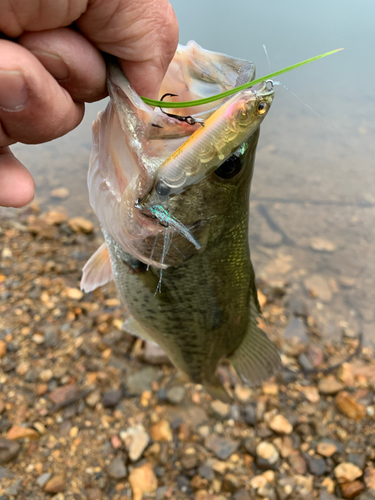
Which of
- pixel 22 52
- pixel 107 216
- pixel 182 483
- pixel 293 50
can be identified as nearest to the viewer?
pixel 22 52

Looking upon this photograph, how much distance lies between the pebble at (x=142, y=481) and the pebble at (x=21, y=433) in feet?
2.27

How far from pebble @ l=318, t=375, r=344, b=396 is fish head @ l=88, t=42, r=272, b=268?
2111 millimetres

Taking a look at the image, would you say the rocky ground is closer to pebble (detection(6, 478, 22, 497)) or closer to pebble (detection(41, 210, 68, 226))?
pebble (detection(6, 478, 22, 497))

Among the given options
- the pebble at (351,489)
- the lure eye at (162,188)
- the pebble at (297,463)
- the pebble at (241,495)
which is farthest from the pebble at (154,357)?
the lure eye at (162,188)

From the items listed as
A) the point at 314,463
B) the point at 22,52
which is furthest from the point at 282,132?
the point at 22,52

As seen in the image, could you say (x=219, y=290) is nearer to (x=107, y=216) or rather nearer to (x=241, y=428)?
(x=107, y=216)

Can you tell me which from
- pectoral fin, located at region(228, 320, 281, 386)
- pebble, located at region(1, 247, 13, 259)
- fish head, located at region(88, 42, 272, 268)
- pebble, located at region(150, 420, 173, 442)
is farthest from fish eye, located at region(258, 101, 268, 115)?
pebble, located at region(1, 247, 13, 259)

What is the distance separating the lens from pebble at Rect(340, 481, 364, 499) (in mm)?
2275

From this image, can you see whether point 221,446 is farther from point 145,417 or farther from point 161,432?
point 145,417

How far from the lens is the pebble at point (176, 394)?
270 centimetres

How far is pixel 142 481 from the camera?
7.41ft

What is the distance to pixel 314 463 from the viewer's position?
2.45 metres

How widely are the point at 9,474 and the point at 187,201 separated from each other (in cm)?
211

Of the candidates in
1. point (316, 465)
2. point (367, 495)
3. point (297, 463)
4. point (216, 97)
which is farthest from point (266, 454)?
point (216, 97)
